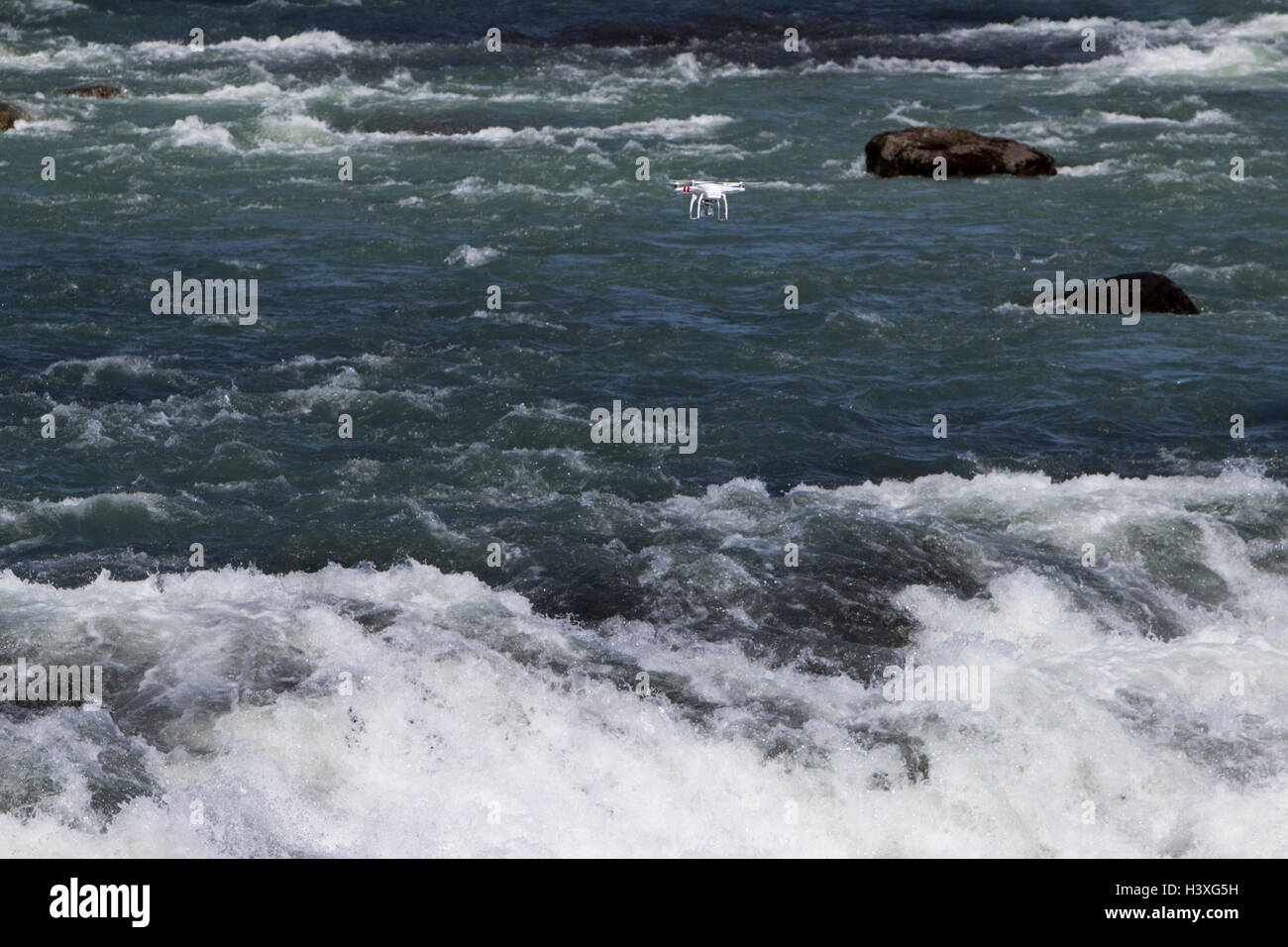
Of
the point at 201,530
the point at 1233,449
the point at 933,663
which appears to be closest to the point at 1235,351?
the point at 1233,449

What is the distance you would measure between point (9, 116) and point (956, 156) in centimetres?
1713

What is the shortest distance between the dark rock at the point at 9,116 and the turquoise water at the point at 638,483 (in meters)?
0.35

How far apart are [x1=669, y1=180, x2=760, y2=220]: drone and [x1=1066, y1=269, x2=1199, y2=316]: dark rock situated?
5.27 metres

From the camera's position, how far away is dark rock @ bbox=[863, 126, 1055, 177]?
27.5 metres

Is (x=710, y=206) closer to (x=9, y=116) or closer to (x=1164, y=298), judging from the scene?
(x=1164, y=298)

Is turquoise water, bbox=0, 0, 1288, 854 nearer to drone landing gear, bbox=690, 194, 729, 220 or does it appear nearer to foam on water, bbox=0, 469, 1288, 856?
foam on water, bbox=0, 469, 1288, 856

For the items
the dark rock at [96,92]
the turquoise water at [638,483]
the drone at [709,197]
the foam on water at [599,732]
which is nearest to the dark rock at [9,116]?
the turquoise water at [638,483]

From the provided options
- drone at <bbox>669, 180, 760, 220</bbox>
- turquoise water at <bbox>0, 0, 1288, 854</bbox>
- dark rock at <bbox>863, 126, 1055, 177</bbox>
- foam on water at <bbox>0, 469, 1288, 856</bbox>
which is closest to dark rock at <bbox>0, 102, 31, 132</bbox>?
turquoise water at <bbox>0, 0, 1288, 854</bbox>

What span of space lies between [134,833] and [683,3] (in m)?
36.8

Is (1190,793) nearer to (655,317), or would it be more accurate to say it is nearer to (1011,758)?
(1011,758)

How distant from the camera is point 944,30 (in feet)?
138

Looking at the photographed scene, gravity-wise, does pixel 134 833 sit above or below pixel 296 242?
below

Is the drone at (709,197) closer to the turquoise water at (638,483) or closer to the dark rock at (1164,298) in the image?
the turquoise water at (638,483)

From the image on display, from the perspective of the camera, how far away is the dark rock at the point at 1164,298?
20750mm
